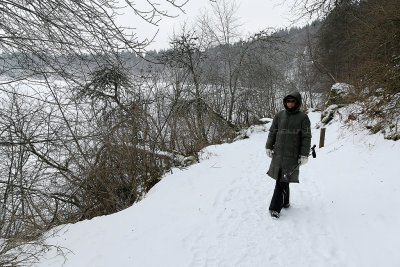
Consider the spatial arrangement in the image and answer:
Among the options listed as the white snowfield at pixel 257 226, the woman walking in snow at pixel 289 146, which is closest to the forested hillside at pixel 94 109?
the white snowfield at pixel 257 226

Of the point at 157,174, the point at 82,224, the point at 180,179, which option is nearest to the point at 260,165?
the point at 180,179

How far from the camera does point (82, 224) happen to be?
158 inches

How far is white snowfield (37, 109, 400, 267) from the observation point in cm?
274

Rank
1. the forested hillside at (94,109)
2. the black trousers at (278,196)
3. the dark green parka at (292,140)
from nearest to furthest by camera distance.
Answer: the forested hillside at (94,109)
the dark green parka at (292,140)
the black trousers at (278,196)

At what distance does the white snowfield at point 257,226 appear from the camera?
2742 mm

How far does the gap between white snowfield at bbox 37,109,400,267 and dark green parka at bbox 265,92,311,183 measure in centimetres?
82

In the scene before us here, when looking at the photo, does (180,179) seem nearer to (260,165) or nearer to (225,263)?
(260,165)

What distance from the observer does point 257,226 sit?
134 inches

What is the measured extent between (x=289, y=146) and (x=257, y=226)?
1.31m

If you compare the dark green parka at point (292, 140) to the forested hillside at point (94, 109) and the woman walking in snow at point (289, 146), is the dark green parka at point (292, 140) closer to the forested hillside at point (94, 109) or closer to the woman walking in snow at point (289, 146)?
the woman walking in snow at point (289, 146)

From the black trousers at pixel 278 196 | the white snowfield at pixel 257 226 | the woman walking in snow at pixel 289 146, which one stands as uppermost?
the woman walking in snow at pixel 289 146

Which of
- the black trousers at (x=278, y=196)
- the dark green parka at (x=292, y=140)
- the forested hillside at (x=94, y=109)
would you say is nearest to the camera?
the forested hillside at (x=94, y=109)

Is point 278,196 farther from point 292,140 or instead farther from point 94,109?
point 94,109

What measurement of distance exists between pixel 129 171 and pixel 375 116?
6.79 metres
